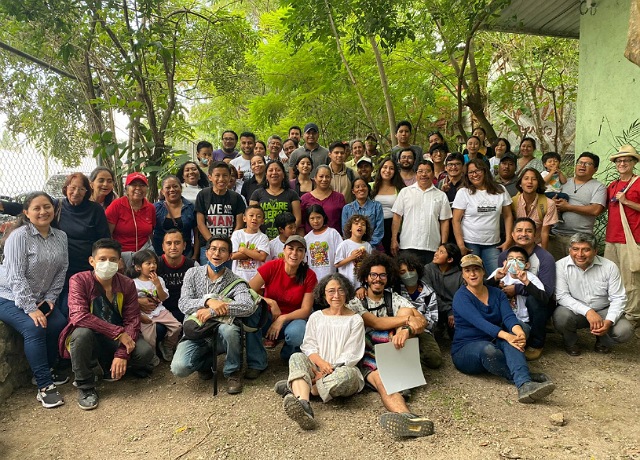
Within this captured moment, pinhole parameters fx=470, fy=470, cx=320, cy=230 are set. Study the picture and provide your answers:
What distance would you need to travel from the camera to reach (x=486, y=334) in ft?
13.4

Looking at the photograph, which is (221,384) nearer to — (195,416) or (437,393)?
(195,416)

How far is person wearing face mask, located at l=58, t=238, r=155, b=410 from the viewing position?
3.79m

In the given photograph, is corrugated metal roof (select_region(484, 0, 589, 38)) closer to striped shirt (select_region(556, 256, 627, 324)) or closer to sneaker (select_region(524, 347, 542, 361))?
striped shirt (select_region(556, 256, 627, 324))

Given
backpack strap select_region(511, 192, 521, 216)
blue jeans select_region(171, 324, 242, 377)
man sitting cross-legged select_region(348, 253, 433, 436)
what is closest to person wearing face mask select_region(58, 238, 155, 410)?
blue jeans select_region(171, 324, 242, 377)

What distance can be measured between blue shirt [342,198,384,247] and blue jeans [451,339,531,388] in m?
1.60

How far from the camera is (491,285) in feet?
15.1

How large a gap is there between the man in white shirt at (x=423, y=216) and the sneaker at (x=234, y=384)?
2302 millimetres

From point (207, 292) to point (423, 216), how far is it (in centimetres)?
245

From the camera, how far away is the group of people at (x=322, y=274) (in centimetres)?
386

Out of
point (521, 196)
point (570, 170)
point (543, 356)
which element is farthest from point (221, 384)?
point (570, 170)

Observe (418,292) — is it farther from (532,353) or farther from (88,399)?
(88,399)

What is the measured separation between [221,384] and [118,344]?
3.12 feet

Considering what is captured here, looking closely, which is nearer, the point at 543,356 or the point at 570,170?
the point at 543,356

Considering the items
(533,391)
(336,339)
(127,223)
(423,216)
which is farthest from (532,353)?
(127,223)
